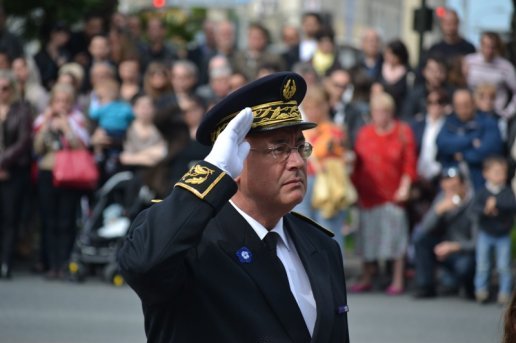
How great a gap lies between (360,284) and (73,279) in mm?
2982

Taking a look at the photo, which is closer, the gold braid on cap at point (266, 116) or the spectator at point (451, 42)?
the gold braid on cap at point (266, 116)

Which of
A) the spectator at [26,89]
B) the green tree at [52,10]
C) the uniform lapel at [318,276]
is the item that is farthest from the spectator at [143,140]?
the uniform lapel at [318,276]

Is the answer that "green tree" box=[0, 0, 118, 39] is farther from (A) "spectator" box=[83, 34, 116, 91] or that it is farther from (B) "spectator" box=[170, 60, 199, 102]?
(B) "spectator" box=[170, 60, 199, 102]

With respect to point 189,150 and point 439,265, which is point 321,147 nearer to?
point 189,150

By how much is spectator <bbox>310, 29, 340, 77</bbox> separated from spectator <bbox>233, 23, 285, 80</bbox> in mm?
634

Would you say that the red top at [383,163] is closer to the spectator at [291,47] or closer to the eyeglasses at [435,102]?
the eyeglasses at [435,102]

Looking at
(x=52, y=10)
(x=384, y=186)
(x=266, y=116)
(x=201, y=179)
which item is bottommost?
(x=384, y=186)

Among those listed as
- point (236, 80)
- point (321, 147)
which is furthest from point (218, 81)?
point (321, 147)

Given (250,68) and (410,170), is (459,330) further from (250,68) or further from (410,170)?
(250,68)

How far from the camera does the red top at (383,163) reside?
12922 mm

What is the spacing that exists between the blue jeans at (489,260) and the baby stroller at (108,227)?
135 inches

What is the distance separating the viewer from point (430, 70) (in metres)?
Answer: 14.4

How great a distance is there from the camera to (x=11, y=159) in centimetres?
1354

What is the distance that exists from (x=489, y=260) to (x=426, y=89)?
114 inches
